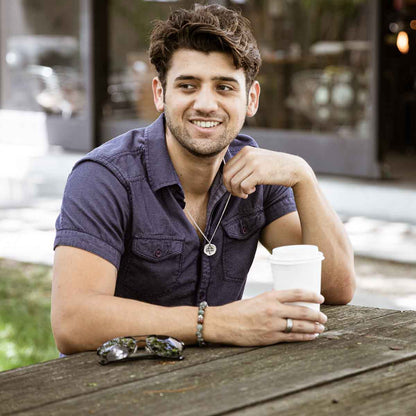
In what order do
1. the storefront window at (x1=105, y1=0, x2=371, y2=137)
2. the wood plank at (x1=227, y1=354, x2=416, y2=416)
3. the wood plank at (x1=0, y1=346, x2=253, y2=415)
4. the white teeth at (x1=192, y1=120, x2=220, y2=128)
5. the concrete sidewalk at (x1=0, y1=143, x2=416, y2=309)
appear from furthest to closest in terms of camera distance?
the storefront window at (x1=105, y1=0, x2=371, y2=137)
the concrete sidewalk at (x1=0, y1=143, x2=416, y2=309)
the white teeth at (x1=192, y1=120, x2=220, y2=128)
the wood plank at (x1=0, y1=346, x2=253, y2=415)
the wood plank at (x1=227, y1=354, x2=416, y2=416)

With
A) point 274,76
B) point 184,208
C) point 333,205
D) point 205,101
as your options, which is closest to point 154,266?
point 184,208

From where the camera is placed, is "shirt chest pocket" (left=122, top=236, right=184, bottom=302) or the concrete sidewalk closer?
"shirt chest pocket" (left=122, top=236, right=184, bottom=302)

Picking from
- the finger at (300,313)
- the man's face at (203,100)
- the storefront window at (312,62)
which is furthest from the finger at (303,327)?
the storefront window at (312,62)

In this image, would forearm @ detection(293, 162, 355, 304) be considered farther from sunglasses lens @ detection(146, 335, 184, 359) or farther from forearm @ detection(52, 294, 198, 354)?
sunglasses lens @ detection(146, 335, 184, 359)

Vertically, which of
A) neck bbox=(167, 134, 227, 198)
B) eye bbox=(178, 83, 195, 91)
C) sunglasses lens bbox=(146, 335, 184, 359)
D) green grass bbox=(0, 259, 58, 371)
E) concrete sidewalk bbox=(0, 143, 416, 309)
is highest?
eye bbox=(178, 83, 195, 91)

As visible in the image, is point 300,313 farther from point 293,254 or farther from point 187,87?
point 187,87

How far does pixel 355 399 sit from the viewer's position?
5.65 ft

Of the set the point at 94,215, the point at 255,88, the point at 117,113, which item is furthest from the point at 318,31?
the point at 94,215

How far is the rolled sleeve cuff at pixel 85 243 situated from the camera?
2.34 m

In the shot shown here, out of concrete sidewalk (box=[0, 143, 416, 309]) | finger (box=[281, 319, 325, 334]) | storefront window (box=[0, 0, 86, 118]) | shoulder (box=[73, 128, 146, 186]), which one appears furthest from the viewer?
storefront window (box=[0, 0, 86, 118])

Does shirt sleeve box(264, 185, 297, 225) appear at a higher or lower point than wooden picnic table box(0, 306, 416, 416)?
higher

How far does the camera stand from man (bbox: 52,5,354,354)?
228 cm

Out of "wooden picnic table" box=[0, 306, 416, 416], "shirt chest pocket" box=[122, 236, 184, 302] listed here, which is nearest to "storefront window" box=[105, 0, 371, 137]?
"shirt chest pocket" box=[122, 236, 184, 302]

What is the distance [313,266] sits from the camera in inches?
82.5
